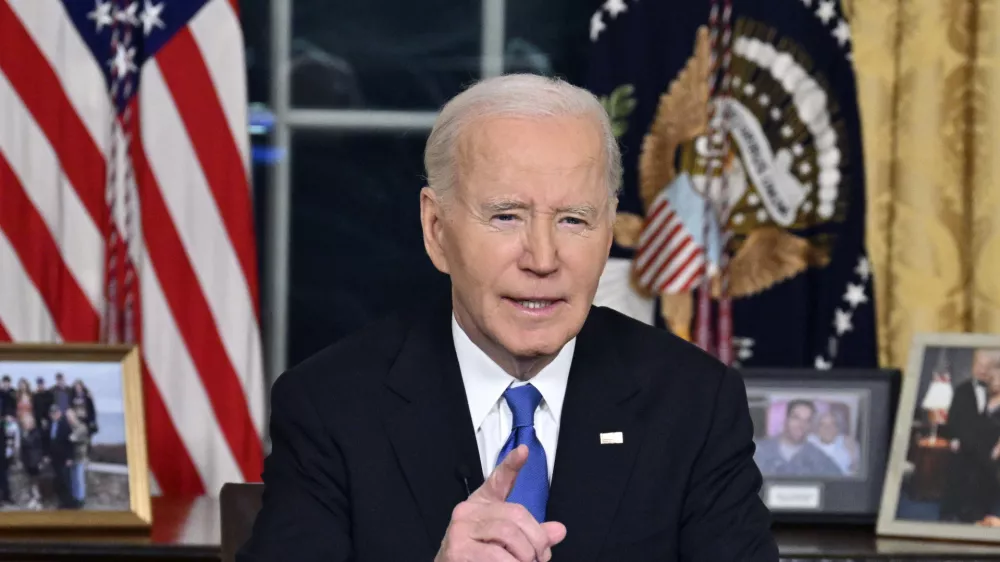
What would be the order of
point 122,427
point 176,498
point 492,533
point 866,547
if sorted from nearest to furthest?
point 492,533 → point 866,547 → point 122,427 → point 176,498

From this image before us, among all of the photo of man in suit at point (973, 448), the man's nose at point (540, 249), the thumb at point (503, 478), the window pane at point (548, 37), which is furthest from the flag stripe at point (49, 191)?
the photo of man in suit at point (973, 448)

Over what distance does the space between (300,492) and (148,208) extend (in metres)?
1.52

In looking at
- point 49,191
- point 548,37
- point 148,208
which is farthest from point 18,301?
point 548,37

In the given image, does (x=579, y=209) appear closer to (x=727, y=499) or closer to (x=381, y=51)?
(x=727, y=499)

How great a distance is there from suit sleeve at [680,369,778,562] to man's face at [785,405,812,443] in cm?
101

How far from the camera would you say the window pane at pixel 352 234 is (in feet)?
12.0

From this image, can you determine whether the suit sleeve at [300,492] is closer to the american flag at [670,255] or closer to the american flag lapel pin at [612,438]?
the american flag lapel pin at [612,438]

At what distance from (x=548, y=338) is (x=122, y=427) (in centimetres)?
141

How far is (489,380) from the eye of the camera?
204cm

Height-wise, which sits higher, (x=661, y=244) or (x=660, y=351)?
(x=661, y=244)

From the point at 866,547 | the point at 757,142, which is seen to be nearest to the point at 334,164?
the point at 757,142

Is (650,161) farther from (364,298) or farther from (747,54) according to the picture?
(364,298)

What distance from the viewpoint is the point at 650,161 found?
11.1 feet

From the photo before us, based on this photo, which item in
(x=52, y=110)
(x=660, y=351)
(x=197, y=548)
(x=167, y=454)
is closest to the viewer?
(x=660, y=351)
